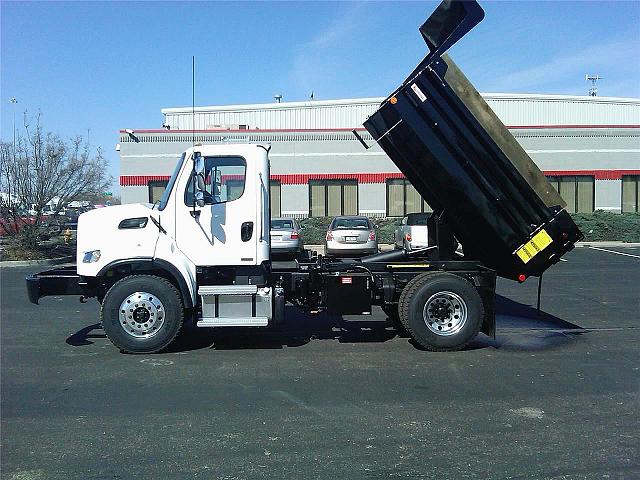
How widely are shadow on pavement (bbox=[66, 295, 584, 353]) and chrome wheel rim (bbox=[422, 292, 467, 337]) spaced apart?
0.45 metres

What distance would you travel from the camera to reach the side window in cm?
838

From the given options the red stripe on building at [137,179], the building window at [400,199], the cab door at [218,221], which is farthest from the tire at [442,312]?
the red stripe on building at [137,179]

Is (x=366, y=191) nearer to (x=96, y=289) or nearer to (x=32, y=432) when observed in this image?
(x=96, y=289)

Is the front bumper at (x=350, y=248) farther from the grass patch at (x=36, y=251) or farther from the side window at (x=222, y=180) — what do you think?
the side window at (x=222, y=180)

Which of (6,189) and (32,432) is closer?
(32,432)

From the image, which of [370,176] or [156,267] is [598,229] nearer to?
[370,176]

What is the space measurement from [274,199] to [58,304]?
20.0m

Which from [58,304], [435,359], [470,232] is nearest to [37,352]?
[58,304]

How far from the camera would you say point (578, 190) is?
108ft

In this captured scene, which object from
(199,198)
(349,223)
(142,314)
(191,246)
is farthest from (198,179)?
(349,223)

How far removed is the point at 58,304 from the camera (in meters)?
12.7

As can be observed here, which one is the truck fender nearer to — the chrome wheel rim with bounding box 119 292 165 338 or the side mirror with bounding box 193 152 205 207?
the chrome wheel rim with bounding box 119 292 165 338

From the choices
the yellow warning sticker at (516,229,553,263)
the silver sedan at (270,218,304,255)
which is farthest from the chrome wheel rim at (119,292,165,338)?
the yellow warning sticker at (516,229,553,263)

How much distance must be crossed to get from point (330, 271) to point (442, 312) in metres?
1.60
